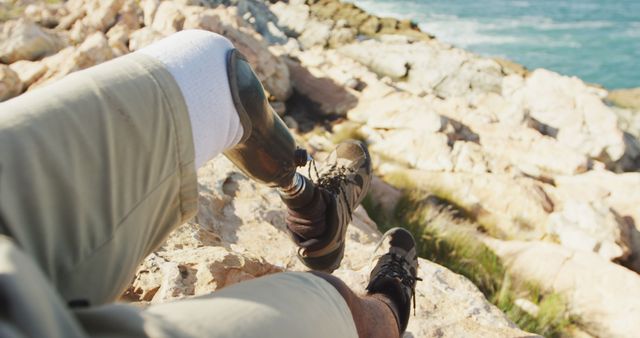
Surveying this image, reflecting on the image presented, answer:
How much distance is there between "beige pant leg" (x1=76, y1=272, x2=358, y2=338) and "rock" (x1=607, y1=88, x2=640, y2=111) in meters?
15.3

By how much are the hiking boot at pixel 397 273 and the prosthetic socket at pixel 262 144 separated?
0.40 m

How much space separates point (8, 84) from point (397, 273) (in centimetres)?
442

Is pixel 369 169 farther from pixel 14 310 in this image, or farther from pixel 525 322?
pixel 14 310

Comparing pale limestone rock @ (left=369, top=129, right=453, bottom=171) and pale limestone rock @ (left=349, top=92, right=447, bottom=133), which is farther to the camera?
pale limestone rock @ (left=349, top=92, right=447, bottom=133)

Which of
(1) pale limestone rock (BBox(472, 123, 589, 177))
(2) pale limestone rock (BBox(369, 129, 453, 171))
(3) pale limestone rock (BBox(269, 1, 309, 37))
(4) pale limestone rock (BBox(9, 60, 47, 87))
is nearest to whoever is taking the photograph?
(4) pale limestone rock (BBox(9, 60, 47, 87))

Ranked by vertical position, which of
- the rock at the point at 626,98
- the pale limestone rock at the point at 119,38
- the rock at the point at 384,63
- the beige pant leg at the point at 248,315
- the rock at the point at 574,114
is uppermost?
the beige pant leg at the point at 248,315

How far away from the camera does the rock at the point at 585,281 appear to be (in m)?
3.26

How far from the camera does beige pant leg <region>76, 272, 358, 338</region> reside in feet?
2.38

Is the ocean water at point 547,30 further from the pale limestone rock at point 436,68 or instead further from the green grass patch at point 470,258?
the green grass patch at point 470,258

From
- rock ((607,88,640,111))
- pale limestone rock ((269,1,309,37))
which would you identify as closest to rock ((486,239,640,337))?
rock ((607,88,640,111))

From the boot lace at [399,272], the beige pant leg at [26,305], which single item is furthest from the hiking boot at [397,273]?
the beige pant leg at [26,305]

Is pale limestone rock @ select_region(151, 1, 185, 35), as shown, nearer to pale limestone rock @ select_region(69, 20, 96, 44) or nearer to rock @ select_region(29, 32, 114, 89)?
pale limestone rock @ select_region(69, 20, 96, 44)

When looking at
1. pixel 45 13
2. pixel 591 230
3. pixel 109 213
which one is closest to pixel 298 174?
pixel 109 213

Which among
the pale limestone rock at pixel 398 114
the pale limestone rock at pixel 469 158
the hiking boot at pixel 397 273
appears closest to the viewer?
the hiking boot at pixel 397 273
